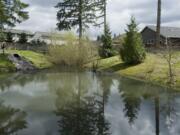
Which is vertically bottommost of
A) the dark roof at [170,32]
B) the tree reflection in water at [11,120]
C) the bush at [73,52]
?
the tree reflection in water at [11,120]

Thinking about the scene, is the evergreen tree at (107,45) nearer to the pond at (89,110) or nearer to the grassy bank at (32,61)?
the grassy bank at (32,61)

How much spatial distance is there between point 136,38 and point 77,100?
65.1 feet

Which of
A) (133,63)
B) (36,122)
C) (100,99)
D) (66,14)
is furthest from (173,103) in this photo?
(66,14)

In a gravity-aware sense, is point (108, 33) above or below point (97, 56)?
above

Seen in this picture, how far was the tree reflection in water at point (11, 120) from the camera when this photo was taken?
13617 millimetres

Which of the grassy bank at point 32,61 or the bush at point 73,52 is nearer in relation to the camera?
the grassy bank at point 32,61

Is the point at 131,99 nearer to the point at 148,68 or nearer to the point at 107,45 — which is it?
the point at 148,68

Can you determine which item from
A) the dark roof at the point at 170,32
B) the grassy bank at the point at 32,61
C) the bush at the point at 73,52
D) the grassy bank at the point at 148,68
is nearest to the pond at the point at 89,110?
the grassy bank at the point at 148,68

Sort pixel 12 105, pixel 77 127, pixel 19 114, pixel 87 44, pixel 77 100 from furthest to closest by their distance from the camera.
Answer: pixel 87 44 → pixel 77 100 → pixel 12 105 → pixel 19 114 → pixel 77 127

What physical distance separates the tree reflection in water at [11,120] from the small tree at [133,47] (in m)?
22.2

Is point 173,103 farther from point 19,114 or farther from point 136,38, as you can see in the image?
point 136,38

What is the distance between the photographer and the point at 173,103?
764 inches

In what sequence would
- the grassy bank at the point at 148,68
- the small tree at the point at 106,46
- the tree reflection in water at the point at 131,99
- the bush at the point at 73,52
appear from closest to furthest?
the tree reflection in water at the point at 131,99, the grassy bank at the point at 148,68, the bush at the point at 73,52, the small tree at the point at 106,46

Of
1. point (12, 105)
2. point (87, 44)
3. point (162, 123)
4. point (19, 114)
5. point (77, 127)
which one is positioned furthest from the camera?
point (87, 44)
